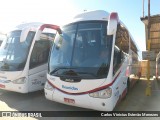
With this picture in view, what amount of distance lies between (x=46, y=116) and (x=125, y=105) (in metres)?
2.84

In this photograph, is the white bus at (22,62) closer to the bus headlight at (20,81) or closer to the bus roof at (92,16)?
the bus headlight at (20,81)

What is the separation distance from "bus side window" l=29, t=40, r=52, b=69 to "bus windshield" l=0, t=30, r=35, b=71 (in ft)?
1.00

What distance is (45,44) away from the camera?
919cm

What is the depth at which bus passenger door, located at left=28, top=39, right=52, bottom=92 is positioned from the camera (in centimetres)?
822

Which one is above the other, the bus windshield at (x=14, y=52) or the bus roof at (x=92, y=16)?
the bus roof at (x=92, y=16)

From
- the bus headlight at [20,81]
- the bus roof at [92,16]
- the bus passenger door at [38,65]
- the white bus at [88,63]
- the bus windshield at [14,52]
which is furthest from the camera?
the bus passenger door at [38,65]

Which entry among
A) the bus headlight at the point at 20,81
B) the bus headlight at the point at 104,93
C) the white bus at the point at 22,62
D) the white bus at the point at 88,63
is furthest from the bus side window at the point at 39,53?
the bus headlight at the point at 104,93

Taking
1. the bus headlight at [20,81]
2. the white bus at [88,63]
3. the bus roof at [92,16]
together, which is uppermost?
the bus roof at [92,16]

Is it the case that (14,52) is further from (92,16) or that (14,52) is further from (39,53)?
(92,16)

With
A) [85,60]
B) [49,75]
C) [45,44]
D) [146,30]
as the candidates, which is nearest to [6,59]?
[45,44]

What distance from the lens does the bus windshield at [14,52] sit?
8055 millimetres

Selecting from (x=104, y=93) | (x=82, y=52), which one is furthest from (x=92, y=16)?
(x=104, y=93)

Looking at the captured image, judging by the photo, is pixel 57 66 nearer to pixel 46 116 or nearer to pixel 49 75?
pixel 49 75

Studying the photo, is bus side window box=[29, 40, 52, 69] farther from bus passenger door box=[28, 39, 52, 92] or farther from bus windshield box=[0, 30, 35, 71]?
bus windshield box=[0, 30, 35, 71]
